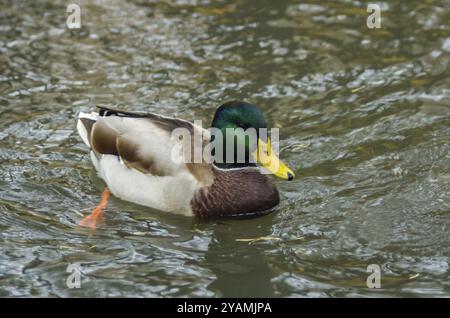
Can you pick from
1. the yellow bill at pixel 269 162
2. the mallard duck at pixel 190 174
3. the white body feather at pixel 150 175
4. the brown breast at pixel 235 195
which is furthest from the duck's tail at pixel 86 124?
the yellow bill at pixel 269 162

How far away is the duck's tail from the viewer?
341 inches

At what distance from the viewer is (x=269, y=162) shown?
24.7 feet

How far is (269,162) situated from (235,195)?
0.50 m

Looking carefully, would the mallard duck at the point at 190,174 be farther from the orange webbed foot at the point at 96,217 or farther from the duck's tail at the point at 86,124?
the duck's tail at the point at 86,124

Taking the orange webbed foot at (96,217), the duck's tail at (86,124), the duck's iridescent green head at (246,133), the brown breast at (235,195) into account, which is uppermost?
the duck's iridescent green head at (246,133)

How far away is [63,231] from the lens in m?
7.45

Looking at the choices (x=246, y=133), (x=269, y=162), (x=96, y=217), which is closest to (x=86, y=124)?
(x=96, y=217)

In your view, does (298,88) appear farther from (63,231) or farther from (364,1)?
(63,231)

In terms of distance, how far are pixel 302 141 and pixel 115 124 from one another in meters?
1.77

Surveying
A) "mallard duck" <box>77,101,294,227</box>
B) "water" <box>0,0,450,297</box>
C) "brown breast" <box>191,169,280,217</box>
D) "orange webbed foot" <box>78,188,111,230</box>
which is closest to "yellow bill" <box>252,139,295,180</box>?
"mallard duck" <box>77,101,294,227</box>

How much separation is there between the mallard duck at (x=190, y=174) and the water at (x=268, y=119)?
0.45 ft

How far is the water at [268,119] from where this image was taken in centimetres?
677

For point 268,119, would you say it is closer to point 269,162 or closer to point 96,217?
point 269,162
